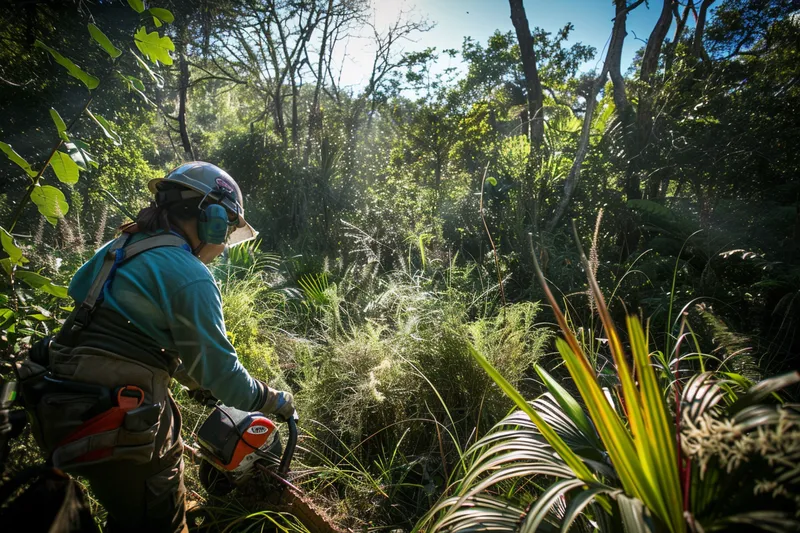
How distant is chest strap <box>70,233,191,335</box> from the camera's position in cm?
154

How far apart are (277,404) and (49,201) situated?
1.41 meters

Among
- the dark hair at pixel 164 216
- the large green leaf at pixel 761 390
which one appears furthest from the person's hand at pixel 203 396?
the large green leaf at pixel 761 390

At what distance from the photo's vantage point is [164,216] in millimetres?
1849

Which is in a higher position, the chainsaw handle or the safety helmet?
the safety helmet

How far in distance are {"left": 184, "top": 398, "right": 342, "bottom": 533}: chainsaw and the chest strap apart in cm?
71

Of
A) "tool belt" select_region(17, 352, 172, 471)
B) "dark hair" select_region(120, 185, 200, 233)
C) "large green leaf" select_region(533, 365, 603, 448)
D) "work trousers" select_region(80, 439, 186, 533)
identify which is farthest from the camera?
"dark hair" select_region(120, 185, 200, 233)

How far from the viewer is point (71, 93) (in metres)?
6.23

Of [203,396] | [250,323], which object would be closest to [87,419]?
[203,396]

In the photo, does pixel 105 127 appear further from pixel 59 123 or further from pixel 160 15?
pixel 160 15

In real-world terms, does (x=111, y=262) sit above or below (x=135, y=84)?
below

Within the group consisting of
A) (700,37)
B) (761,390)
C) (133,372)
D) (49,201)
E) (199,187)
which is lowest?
(133,372)

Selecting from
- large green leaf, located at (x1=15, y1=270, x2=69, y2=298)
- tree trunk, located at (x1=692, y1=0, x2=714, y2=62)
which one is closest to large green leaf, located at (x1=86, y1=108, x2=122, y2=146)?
large green leaf, located at (x1=15, y1=270, x2=69, y2=298)

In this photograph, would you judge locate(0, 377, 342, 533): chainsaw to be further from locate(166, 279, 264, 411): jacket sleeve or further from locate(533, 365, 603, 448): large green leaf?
locate(533, 365, 603, 448): large green leaf

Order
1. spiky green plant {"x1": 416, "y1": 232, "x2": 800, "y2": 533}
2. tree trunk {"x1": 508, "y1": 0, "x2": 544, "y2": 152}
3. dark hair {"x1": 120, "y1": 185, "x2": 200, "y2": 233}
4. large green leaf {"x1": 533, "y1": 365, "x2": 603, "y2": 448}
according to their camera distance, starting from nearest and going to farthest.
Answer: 1. spiky green plant {"x1": 416, "y1": 232, "x2": 800, "y2": 533}
2. large green leaf {"x1": 533, "y1": 365, "x2": 603, "y2": 448}
3. dark hair {"x1": 120, "y1": 185, "x2": 200, "y2": 233}
4. tree trunk {"x1": 508, "y1": 0, "x2": 544, "y2": 152}
